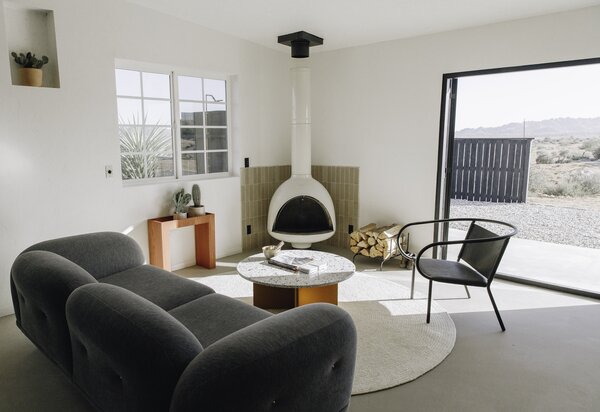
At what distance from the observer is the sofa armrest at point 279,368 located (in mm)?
1283

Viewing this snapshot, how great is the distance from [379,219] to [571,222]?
250 centimetres

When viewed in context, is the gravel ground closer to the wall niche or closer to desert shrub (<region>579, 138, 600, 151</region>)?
desert shrub (<region>579, 138, 600, 151</region>)

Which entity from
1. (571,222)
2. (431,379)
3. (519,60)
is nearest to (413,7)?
(519,60)

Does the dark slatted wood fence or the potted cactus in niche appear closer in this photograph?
the potted cactus in niche

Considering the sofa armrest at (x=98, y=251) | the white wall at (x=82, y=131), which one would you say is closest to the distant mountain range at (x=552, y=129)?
the white wall at (x=82, y=131)

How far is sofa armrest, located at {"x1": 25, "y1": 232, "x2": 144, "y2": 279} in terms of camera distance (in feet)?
8.47

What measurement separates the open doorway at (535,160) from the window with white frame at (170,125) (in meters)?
2.33

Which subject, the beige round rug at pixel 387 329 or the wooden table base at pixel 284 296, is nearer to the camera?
the beige round rug at pixel 387 329

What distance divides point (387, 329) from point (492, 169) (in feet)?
11.3

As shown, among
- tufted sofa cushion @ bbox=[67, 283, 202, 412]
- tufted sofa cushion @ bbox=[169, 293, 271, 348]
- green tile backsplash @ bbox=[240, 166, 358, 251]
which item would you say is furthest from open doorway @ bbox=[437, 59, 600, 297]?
tufted sofa cushion @ bbox=[67, 283, 202, 412]

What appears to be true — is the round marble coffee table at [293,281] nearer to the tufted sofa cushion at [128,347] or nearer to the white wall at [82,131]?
the tufted sofa cushion at [128,347]

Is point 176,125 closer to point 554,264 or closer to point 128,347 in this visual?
point 128,347

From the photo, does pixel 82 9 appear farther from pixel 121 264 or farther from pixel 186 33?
pixel 121 264

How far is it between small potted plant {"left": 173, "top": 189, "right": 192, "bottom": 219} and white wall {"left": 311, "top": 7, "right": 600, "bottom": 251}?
1809 millimetres
